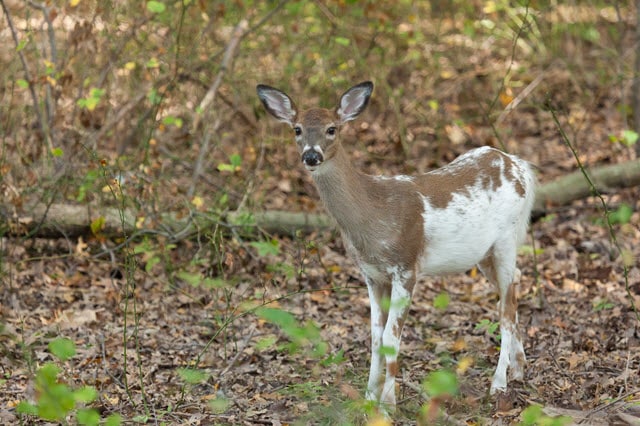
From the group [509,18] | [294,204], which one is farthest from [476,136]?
[294,204]

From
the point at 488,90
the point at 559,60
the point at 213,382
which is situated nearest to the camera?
the point at 213,382

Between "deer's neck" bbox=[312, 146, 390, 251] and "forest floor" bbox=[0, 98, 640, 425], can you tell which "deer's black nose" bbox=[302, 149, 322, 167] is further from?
"forest floor" bbox=[0, 98, 640, 425]

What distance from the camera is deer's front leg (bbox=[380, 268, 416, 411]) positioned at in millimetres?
5816

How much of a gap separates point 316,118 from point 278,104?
48cm

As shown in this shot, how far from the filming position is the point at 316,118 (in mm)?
6066

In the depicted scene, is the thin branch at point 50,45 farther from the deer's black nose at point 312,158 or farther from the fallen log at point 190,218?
the deer's black nose at point 312,158

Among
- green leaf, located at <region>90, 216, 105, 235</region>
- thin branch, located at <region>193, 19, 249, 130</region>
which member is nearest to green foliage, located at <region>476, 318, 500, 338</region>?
green leaf, located at <region>90, 216, 105, 235</region>

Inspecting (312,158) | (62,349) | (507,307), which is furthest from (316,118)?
(62,349)

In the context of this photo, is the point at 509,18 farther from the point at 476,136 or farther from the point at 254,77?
the point at 254,77

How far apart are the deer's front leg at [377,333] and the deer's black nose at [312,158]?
0.92 m

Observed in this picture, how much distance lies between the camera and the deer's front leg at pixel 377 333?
6035mm

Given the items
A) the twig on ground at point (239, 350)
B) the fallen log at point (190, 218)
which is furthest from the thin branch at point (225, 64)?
the twig on ground at point (239, 350)

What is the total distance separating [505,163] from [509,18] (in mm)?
7095

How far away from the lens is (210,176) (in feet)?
34.3
